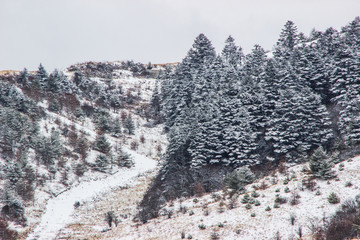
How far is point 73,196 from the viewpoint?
48250mm

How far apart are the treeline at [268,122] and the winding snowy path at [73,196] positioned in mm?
11454

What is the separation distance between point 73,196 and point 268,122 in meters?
35.7

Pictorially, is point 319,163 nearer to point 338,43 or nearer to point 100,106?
point 338,43

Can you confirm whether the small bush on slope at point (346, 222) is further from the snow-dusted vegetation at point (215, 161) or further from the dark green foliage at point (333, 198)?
the dark green foliage at point (333, 198)

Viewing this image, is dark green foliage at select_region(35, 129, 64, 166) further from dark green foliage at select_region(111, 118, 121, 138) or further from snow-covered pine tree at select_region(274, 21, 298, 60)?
snow-covered pine tree at select_region(274, 21, 298, 60)

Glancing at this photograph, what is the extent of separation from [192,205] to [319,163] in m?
A: 13.0

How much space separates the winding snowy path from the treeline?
11.5 m

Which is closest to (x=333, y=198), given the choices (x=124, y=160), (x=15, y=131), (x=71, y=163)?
(x=71, y=163)

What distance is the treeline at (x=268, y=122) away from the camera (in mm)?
32894

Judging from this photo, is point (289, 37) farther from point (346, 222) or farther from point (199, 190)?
point (346, 222)

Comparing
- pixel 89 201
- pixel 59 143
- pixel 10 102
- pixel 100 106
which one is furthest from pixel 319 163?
pixel 100 106

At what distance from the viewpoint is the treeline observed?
32894 millimetres

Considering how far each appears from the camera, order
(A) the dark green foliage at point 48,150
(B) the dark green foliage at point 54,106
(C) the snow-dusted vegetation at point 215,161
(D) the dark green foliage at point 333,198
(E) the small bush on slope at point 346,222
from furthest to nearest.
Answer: (B) the dark green foliage at point 54,106
(A) the dark green foliage at point 48,150
(C) the snow-dusted vegetation at point 215,161
(D) the dark green foliage at point 333,198
(E) the small bush on slope at point 346,222

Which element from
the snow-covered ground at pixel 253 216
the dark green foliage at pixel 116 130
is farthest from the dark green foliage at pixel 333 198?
the dark green foliage at pixel 116 130
